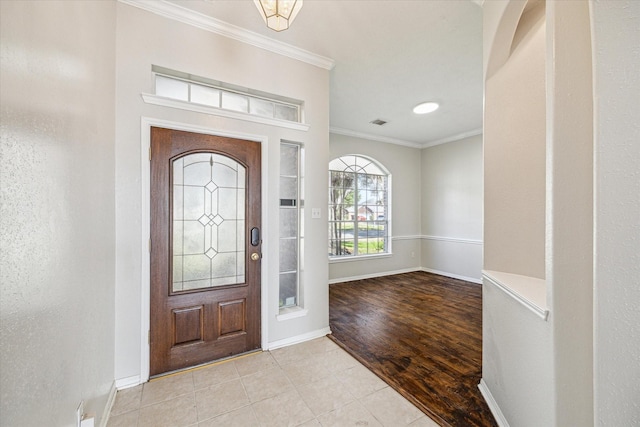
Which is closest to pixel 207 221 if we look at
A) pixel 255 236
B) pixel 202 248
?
pixel 202 248

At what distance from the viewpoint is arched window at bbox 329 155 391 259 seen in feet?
16.7

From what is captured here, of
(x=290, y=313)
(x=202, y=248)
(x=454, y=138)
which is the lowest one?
(x=290, y=313)

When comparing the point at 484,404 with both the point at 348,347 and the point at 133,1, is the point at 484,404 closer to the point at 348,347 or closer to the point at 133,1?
the point at 348,347

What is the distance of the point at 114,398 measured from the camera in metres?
1.76

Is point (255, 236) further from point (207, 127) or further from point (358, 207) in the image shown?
point (358, 207)

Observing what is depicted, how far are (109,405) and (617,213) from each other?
106 inches

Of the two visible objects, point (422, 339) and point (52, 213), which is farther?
point (422, 339)

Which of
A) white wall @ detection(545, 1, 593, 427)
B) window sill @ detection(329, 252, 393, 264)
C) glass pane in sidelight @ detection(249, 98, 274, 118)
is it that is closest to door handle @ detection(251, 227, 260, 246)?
glass pane in sidelight @ detection(249, 98, 274, 118)

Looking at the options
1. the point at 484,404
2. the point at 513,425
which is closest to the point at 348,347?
the point at 484,404

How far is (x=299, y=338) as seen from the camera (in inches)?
99.8

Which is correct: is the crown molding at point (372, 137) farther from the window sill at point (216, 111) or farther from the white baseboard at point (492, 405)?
the white baseboard at point (492, 405)

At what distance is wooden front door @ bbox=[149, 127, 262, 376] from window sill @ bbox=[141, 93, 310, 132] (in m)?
0.20

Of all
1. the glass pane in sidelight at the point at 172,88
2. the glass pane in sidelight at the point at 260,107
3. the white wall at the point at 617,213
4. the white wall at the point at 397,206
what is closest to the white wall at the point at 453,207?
the white wall at the point at 397,206

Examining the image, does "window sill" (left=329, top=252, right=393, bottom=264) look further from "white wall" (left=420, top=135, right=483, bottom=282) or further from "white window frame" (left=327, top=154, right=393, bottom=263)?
"white wall" (left=420, top=135, right=483, bottom=282)
